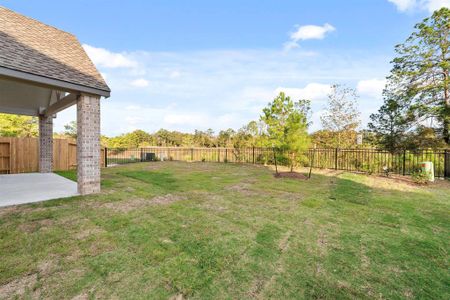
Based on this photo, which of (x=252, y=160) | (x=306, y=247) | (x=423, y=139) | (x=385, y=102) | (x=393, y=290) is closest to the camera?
(x=393, y=290)

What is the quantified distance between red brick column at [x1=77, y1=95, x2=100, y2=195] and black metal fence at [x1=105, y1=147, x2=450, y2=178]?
7307mm

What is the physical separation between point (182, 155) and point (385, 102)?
1488 centimetres

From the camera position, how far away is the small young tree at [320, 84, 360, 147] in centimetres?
1401

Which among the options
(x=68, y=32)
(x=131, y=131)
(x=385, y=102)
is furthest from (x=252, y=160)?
(x=131, y=131)

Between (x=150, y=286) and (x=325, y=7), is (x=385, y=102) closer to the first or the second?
(x=325, y=7)

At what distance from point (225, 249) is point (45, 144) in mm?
11158

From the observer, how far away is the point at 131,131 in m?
33.3

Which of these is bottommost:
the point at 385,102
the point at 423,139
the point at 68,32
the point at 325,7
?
the point at 423,139

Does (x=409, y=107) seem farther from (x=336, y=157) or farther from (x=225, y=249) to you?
(x=225, y=249)

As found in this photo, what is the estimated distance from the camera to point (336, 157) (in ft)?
38.2

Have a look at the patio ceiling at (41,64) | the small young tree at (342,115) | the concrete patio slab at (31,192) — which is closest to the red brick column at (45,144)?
the patio ceiling at (41,64)

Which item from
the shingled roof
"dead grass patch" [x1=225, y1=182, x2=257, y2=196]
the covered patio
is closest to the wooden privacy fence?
the covered patio

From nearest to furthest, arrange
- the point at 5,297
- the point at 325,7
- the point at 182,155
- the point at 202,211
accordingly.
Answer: the point at 5,297
the point at 202,211
the point at 325,7
the point at 182,155

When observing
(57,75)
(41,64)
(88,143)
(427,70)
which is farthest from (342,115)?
(41,64)
